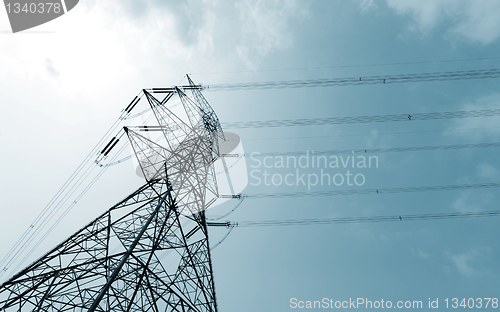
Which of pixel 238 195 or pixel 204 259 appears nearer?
pixel 204 259

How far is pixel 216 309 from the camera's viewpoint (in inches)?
464

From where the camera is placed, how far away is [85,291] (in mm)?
10586

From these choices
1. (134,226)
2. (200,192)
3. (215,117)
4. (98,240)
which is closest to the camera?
(98,240)

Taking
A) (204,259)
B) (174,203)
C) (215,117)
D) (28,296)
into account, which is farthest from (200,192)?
(28,296)

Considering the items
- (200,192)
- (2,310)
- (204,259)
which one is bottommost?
(2,310)

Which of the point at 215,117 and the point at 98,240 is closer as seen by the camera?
the point at 98,240

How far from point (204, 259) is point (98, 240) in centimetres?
476

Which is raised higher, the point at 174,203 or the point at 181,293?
the point at 174,203

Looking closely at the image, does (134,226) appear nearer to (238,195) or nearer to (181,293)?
(181,293)

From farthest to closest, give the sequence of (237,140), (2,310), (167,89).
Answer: (237,140) → (167,89) → (2,310)

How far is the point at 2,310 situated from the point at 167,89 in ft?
40.7

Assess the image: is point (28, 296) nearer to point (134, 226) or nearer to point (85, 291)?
point (85, 291)

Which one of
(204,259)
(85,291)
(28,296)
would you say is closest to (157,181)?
(204,259)

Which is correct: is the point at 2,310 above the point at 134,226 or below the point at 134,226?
below
